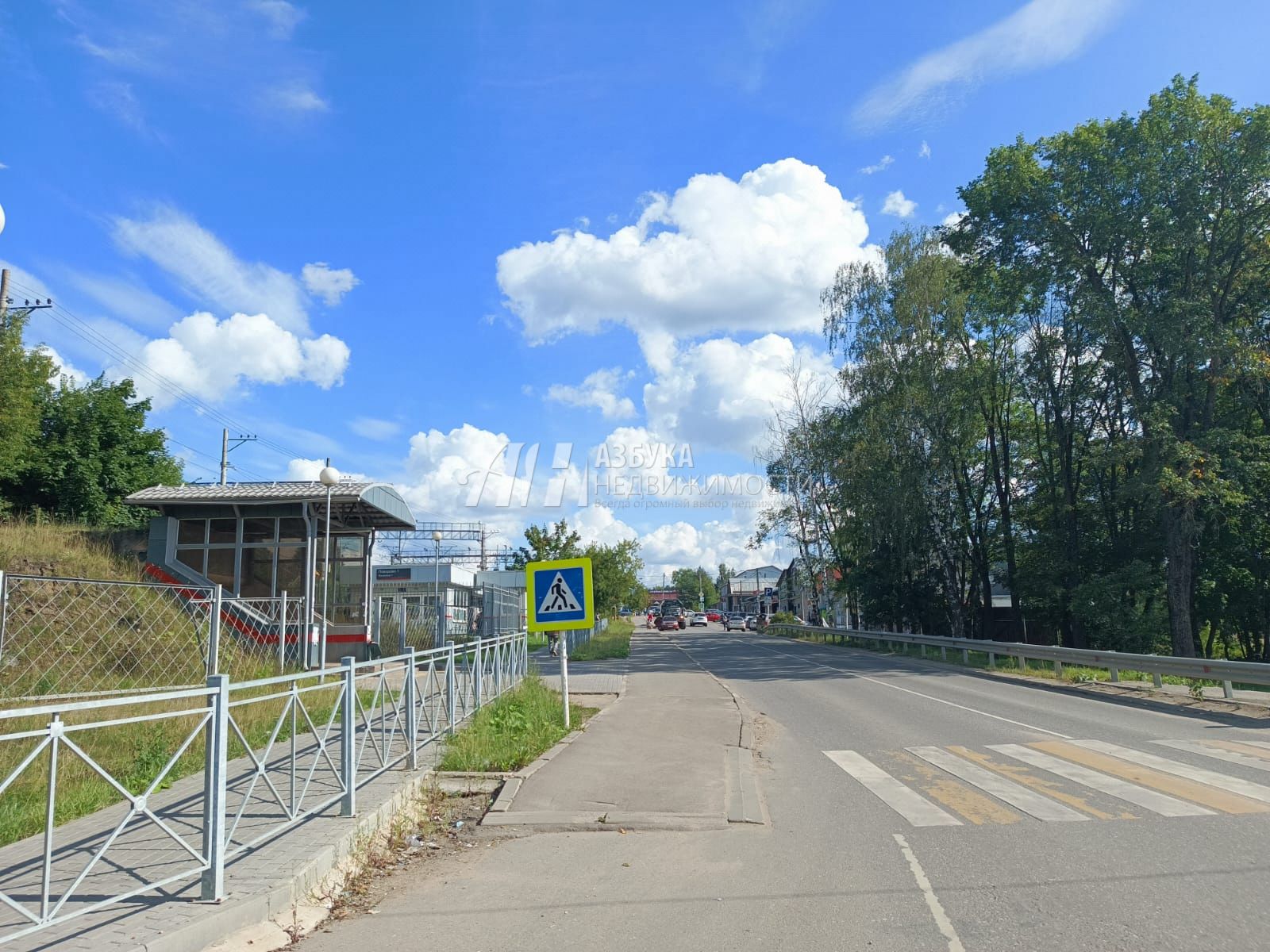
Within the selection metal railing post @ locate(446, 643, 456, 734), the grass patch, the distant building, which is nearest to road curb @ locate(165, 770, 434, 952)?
the grass patch

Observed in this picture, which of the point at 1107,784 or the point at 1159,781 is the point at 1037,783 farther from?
the point at 1159,781

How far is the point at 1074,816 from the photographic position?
741 cm

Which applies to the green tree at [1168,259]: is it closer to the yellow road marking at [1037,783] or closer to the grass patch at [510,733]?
the yellow road marking at [1037,783]

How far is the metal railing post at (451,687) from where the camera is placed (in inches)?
420

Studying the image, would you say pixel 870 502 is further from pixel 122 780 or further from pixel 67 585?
pixel 122 780

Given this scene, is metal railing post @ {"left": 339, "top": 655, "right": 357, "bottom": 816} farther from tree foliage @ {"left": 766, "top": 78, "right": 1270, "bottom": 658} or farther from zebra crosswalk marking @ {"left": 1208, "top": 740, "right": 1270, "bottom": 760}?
tree foliage @ {"left": 766, "top": 78, "right": 1270, "bottom": 658}

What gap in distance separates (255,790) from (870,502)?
31.5 m

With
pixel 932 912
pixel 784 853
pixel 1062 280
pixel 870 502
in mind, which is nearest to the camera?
pixel 932 912

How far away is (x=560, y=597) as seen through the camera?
41.1ft

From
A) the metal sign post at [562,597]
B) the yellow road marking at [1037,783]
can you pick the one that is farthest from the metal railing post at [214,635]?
the yellow road marking at [1037,783]

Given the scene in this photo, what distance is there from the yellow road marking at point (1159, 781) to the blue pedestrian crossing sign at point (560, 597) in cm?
632

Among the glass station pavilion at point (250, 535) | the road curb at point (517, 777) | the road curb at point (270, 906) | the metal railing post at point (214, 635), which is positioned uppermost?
the glass station pavilion at point (250, 535)

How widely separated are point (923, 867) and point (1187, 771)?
4.96m

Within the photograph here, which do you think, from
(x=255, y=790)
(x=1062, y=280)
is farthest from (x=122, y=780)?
(x=1062, y=280)
